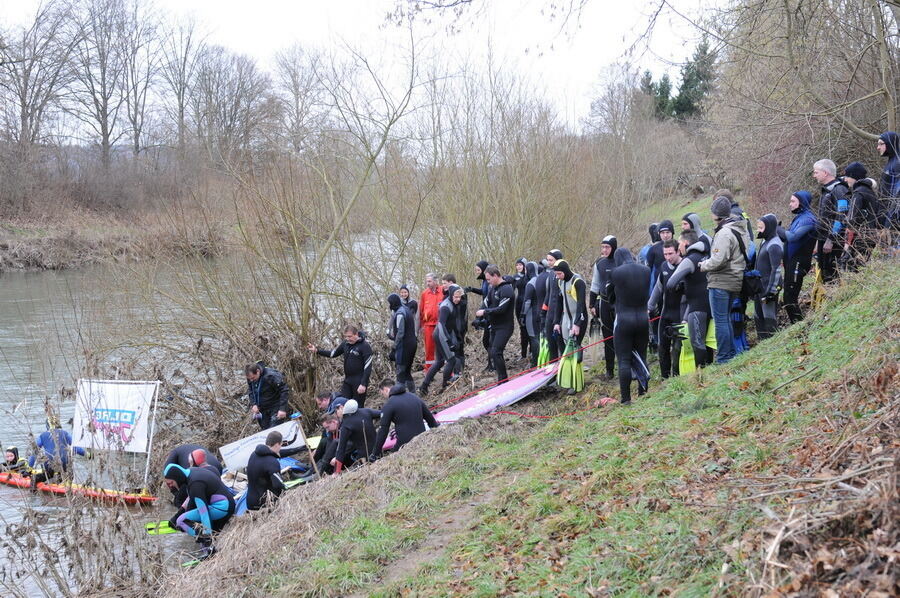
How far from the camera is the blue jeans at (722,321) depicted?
858 centimetres

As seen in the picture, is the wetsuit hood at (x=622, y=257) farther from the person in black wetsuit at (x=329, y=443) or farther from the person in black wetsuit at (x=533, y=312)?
the person in black wetsuit at (x=329, y=443)

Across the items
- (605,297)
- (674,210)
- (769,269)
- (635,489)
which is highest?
(674,210)

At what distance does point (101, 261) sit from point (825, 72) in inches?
529

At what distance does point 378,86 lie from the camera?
16.4 meters

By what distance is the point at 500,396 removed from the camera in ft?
35.3

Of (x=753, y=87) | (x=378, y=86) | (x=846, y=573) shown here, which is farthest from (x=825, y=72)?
(x=846, y=573)

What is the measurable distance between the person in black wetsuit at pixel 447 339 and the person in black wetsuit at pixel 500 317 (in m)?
0.68

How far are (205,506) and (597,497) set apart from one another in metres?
5.09

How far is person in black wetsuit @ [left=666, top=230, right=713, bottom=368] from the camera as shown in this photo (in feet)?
28.8

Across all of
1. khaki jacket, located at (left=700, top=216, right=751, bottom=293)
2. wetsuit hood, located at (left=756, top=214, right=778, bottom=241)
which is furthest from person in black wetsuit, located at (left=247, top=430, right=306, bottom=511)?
wetsuit hood, located at (left=756, top=214, right=778, bottom=241)

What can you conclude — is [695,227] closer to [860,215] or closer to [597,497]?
[860,215]

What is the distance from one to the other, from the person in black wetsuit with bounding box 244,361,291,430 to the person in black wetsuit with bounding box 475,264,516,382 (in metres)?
3.36

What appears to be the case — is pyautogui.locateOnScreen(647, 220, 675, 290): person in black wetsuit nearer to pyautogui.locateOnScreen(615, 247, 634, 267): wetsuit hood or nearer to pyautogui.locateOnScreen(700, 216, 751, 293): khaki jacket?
pyautogui.locateOnScreen(615, 247, 634, 267): wetsuit hood

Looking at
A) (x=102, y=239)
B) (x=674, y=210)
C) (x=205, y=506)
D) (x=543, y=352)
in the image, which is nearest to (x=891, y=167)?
(x=543, y=352)
